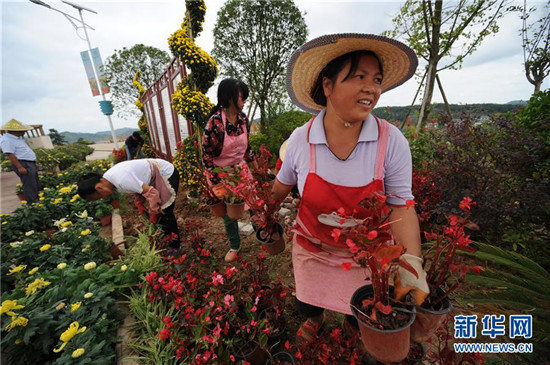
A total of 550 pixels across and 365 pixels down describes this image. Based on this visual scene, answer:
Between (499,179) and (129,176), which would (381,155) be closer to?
(499,179)

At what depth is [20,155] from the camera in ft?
17.4

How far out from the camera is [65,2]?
352 inches

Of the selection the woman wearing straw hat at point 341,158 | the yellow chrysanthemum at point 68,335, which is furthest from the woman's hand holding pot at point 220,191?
the yellow chrysanthemum at point 68,335

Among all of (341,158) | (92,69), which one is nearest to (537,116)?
(341,158)

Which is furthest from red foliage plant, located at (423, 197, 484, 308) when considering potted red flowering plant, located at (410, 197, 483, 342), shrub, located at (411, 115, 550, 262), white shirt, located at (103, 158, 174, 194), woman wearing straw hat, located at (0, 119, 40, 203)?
woman wearing straw hat, located at (0, 119, 40, 203)

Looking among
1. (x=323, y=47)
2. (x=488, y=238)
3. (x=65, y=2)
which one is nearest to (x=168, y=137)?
(x=65, y=2)

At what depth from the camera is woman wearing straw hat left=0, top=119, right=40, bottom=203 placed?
16.8ft

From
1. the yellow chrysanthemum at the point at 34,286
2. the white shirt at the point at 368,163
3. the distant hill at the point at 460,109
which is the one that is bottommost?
the yellow chrysanthemum at the point at 34,286

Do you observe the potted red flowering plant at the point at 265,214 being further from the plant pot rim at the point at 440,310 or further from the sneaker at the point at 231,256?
the sneaker at the point at 231,256

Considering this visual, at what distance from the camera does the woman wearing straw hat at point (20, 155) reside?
512cm

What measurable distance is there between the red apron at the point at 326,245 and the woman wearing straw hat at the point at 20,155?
23.4 ft

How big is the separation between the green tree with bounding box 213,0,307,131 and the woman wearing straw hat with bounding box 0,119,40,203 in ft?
22.3

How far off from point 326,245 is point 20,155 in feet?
24.6

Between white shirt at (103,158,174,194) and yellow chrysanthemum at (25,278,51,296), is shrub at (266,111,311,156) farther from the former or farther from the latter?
yellow chrysanthemum at (25,278,51,296)
